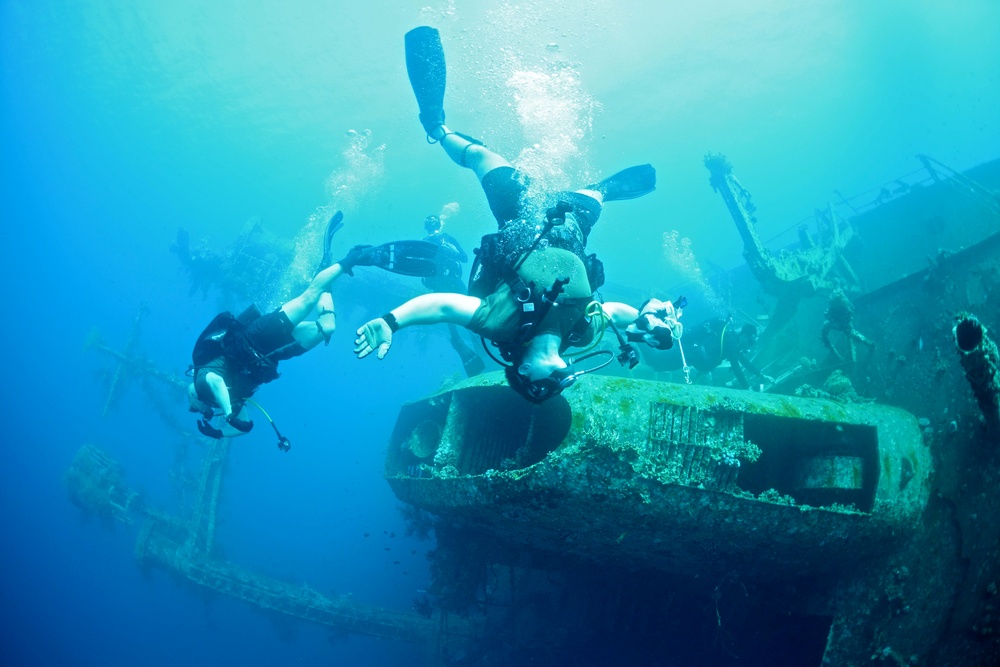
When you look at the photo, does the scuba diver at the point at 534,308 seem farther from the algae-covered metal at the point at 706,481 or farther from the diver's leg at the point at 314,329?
the diver's leg at the point at 314,329

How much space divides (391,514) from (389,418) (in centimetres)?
962

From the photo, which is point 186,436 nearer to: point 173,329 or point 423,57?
point 423,57

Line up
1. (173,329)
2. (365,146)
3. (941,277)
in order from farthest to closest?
(173,329) → (365,146) → (941,277)

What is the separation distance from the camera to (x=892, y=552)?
14.0 ft

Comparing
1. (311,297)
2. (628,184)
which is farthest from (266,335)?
(628,184)

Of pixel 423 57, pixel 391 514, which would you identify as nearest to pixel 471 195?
pixel 391 514

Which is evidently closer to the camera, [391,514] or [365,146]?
[391,514]

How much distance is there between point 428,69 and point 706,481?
6.17 m

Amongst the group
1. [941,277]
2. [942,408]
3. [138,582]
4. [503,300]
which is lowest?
[138,582]

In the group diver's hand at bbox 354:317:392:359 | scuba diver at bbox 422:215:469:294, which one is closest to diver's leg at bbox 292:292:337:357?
scuba diver at bbox 422:215:469:294

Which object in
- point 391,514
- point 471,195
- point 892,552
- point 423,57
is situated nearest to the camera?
point 892,552

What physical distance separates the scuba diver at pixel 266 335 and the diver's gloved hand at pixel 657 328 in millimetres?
3385

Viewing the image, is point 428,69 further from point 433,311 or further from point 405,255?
point 433,311

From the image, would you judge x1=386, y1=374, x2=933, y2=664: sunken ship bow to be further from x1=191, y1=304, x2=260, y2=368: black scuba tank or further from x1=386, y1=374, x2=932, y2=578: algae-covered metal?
x1=191, y1=304, x2=260, y2=368: black scuba tank
